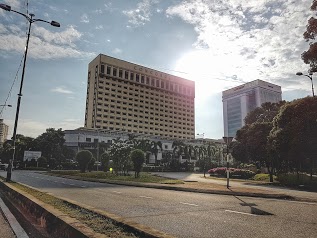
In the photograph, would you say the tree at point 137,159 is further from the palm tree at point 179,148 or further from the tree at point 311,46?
the palm tree at point 179,148

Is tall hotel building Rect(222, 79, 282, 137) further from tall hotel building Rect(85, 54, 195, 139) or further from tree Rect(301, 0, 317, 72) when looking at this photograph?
tree Rect(301, 0, 317, 72)

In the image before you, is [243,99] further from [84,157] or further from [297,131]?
[297,131]

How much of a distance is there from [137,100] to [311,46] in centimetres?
12536

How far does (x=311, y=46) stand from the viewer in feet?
65.8

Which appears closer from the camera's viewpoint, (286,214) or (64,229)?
(64,229)

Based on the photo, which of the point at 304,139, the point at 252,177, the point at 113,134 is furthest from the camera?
the point at 113,134

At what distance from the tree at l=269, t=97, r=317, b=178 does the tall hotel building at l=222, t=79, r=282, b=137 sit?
12871cm

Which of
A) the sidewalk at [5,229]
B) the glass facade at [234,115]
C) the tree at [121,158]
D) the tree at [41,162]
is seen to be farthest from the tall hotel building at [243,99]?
the sidewalk at [5,229]

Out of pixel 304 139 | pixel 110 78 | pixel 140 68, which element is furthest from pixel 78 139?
pixel 304 139

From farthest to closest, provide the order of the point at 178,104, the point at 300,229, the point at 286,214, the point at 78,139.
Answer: the point at 178,104
the point at 78,139
the point at 286,214
the point at 300,229

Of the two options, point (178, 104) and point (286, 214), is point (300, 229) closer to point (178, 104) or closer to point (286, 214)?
point (286, 214)

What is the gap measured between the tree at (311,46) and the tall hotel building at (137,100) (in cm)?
10792

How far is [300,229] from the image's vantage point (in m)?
6.18

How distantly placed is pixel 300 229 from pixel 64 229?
16.8 ft
